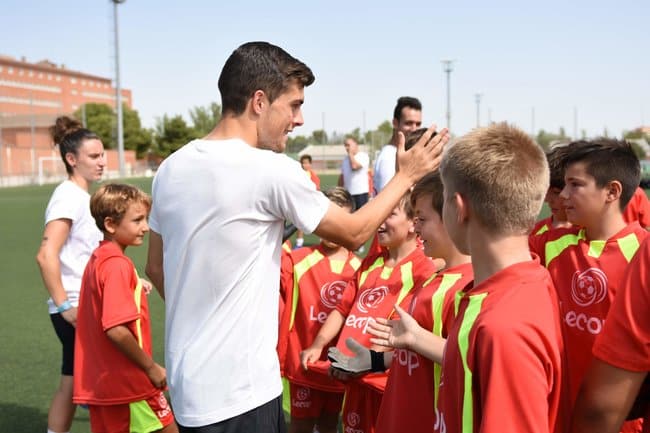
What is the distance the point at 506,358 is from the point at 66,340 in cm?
323

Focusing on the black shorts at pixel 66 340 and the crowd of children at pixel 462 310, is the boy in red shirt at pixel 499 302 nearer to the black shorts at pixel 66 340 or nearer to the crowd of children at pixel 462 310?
the crowd of children at pixel 462 310

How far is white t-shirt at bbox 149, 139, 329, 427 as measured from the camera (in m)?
2.09

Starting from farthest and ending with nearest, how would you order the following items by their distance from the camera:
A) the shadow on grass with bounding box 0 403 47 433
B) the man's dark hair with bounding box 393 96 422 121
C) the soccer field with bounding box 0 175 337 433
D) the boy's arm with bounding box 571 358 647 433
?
the man's dark hair with bounding box 393 96 422 121, the soccer field with bounding box 0 175 337 433, the shadow on grass with bounding box 0 403 47 433, the boy's arm with bounding box 571 358 647 433

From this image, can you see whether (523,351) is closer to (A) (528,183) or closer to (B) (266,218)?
(A) (528,183)

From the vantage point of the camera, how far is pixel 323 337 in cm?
334

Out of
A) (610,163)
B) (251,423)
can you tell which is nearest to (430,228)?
(610,163)

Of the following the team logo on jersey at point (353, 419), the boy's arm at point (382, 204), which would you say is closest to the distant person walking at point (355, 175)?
the team logo on jersey at point (353, 419)

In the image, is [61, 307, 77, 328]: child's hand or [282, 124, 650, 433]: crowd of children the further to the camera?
[61, 307, 77, 328]: child's hand

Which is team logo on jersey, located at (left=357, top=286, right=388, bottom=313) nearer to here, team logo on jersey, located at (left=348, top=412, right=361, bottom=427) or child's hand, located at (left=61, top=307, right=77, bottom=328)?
team logo on jersey, located at (left=348, top=412, right=361, bottom=427)

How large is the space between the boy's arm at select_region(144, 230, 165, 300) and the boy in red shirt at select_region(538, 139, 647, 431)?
67.8 inches

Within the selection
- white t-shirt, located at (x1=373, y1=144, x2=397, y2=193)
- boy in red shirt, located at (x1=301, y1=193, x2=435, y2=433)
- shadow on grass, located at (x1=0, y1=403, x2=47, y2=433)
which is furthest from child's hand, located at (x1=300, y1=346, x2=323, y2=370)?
shadow on grass, located at (x1=0, y1=403, x2=47, y2=433)

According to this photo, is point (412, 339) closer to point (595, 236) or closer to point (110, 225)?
point (595, 236)

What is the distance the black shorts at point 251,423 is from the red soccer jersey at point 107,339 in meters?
1.13

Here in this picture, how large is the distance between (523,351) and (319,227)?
0.97m
